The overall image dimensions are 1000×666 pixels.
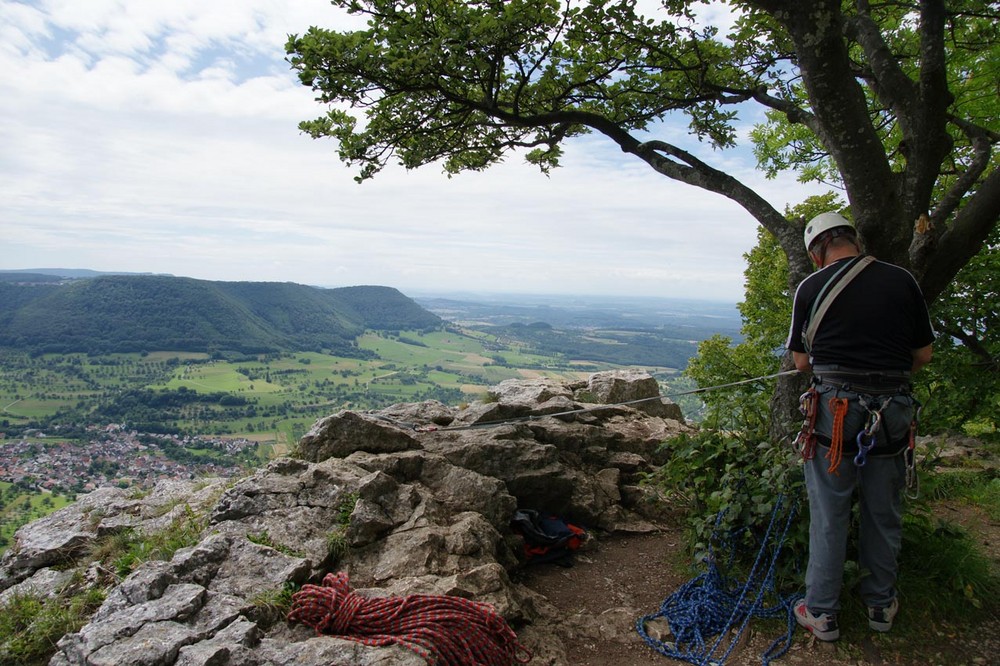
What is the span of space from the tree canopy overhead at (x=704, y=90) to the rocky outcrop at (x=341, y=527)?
3.83 metres

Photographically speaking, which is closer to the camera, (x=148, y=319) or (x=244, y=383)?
(x=244, y=383)

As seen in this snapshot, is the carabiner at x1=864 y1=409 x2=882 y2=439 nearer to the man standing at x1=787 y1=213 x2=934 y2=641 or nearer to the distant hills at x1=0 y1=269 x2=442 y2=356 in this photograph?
the man standing at x1=787 y1=213 x2=934 y2=641

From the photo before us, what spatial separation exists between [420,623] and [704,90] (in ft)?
25.0

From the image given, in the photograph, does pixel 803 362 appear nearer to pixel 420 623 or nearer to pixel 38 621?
pixel 420 623

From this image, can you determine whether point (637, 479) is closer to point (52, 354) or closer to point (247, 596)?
point (247, 596)

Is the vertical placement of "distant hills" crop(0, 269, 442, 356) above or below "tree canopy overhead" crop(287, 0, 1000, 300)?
below

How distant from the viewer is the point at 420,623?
389cm

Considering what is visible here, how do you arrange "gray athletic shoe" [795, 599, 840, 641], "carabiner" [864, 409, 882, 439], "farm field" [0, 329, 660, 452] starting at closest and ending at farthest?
"carabiner" [864, 409, 882, 439]
"gray athletic shoe" [795, 599, 840, 641]
"farm field" [0, 329, 660, 452]

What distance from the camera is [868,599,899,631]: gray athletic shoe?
4.27 meters

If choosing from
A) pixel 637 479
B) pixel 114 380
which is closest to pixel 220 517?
pixel 637 479

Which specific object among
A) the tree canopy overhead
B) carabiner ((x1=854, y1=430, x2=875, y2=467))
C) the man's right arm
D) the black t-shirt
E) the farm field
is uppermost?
the tree canopy overhead

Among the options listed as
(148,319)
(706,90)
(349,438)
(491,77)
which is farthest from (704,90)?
(148,319)

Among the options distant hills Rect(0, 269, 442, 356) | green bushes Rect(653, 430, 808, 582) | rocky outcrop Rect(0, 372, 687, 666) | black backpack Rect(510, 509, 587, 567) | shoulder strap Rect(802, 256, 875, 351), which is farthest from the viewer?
distant hills Rect(0, 269, 442, 356)

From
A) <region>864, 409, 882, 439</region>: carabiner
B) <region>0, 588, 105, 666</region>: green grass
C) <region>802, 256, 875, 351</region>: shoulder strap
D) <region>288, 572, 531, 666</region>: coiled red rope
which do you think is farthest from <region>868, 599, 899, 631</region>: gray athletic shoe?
<region>0, 588, 105, 666</region>: green grass
